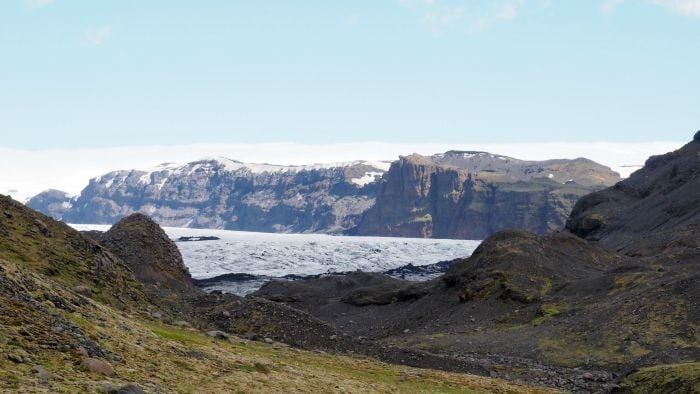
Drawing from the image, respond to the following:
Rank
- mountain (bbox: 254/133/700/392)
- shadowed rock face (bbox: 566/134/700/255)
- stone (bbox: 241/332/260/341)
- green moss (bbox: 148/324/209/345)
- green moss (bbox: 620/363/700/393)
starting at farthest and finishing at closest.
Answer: shadowed rock face (bbox: 566/134/700/255) → mountain (bbox: 254/133/700/392) → stone (bbox: 241/332/260/341) → green moss (bbox: 148/324/209/345) → green moss (bbox: 620/363/700/393)

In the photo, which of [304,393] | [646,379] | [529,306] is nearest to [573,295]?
[529,306]

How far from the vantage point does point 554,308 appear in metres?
70.8

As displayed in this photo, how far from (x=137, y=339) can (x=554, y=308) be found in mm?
52760

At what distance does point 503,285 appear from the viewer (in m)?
80.9

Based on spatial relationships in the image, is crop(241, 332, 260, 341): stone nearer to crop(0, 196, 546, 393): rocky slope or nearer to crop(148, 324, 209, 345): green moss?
crop(0, 196, 546, 393): rocky slope

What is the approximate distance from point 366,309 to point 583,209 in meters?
110

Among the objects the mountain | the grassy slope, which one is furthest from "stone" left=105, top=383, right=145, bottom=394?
the mountain

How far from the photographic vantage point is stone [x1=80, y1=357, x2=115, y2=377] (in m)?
20.3

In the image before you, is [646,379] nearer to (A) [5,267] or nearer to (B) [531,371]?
(B) [531,371]

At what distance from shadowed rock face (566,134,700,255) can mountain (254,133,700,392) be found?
3.48 m

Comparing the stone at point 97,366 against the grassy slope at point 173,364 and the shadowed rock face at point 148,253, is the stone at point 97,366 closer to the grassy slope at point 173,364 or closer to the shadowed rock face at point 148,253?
the grassy slope at point 173,364

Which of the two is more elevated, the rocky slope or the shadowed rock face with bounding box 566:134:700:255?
the shadowed rock face with bounding box 566:134:700:255

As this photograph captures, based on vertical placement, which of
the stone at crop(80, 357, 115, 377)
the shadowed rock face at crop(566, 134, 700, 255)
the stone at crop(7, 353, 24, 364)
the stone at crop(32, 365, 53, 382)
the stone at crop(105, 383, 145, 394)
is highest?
the shadowed rock face at crop(566, 134, 700, 255)

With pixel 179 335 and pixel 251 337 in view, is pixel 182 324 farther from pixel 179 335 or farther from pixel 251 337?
pixel 179 335
